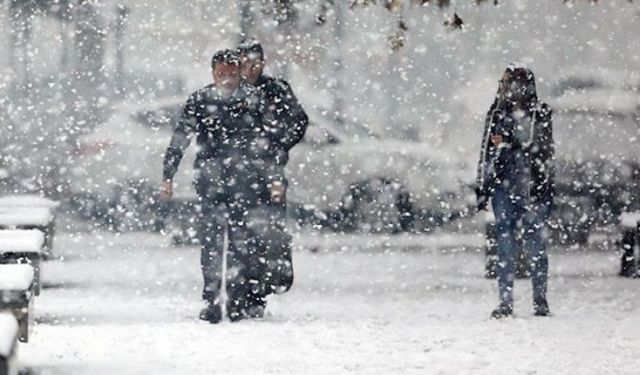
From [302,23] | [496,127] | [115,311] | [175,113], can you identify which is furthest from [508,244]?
[302,23]

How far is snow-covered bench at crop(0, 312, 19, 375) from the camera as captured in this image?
577 centimetres

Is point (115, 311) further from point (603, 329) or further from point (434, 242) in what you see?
point (434, 242)

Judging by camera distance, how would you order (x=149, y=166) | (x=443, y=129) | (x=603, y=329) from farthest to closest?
(x=443, y=129)
(x=149, y=166)
(x=603, y=329)

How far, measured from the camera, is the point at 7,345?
19.4 ft

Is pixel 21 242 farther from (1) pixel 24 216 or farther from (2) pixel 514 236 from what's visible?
(2) pixel 514 236

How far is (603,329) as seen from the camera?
399 inches

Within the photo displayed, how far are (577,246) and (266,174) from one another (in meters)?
6.62

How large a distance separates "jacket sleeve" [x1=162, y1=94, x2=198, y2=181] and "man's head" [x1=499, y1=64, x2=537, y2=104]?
1.92 metres

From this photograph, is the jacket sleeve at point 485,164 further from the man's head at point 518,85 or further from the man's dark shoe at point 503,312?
the man's dark shoe at point 503,312

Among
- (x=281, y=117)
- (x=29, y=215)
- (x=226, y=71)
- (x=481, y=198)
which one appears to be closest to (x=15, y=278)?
(x=226, y=71)

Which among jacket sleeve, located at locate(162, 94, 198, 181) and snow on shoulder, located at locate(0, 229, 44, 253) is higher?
jacket sleeve, located at locate(162, 94, 198, 181)

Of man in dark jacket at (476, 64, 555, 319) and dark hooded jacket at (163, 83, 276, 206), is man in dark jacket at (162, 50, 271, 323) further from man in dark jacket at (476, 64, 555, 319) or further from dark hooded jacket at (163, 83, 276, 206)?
man in dark jacket at (476, 64, 555, 319)

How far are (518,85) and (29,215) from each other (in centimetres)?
381

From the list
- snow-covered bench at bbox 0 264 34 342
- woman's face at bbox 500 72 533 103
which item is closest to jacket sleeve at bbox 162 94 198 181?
woman's face at bbox 500 72 533 103
